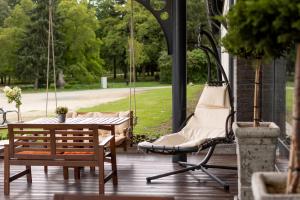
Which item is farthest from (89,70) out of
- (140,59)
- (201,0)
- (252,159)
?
(252,159)

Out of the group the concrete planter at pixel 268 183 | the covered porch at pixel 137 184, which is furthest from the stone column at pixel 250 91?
the concrete planter at pixel 268 183

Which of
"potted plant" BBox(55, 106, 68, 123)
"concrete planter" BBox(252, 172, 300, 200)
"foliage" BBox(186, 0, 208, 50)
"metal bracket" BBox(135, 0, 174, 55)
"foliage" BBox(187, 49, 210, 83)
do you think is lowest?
"concrete planter" BBox(252, 172, 300, 200)

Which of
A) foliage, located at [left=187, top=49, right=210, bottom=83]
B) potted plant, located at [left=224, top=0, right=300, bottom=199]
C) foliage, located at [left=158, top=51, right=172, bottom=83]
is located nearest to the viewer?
potted plant, located at [left=224, top=0, right=300, bottom=199]

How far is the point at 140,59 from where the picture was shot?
9961mm

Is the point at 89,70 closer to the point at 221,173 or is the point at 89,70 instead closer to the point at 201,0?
the point at 201,0

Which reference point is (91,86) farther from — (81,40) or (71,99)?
(81,40)

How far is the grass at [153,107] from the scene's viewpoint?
9.51 meters

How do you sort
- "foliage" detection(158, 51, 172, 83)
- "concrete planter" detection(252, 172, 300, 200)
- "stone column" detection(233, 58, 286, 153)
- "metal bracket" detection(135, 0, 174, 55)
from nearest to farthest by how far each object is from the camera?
"concrete planter" detection(252, 172, 300, 200) → "stone column" detection(233, 58, 286, 153) → "metal bracket" detection(135, 0, 174, 55) → "foliage" detection(158, 51, 172, 83)

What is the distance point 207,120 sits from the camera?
5.41 metres

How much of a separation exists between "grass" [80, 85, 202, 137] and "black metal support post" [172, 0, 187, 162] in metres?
3.37

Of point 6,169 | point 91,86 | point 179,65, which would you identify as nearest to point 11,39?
point 91,86

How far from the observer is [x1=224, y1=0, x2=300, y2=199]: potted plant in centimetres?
184

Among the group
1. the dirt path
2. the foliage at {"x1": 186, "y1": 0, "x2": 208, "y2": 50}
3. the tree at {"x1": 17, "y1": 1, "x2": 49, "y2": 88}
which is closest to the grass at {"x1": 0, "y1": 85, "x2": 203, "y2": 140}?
the dirt path

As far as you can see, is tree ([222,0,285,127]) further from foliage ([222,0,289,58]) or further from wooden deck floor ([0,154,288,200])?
wooden deck floor ([0,154,288,200])
